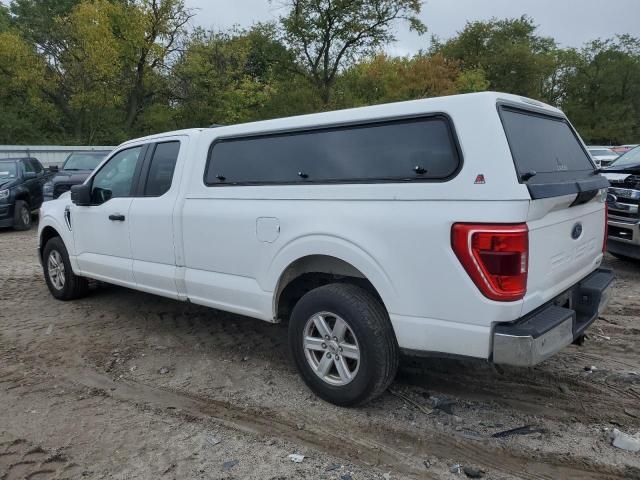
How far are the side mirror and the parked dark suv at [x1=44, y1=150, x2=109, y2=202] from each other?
687cm

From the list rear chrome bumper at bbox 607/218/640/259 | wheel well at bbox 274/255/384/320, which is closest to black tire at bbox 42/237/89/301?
wheel well at bbox 274/255/384/320

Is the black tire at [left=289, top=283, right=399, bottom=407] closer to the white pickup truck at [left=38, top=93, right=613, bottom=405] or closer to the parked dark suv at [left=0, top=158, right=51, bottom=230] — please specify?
the white pickup truck at [left=38, top=93, right=613, bottom=405]

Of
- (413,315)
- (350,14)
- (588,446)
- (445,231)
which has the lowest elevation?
(588,446)

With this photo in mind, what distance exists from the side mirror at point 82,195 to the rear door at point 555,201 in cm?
408

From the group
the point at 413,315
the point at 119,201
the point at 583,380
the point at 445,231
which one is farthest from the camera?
the point at 119,201

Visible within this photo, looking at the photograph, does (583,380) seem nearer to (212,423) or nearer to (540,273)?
(540,273)

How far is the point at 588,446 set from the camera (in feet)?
9.77

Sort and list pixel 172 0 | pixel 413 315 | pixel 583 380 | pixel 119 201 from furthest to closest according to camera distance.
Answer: pixel 172 0
pixel 119 201
pixel 583 380
pixel 413 315

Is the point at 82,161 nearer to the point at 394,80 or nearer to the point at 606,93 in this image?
the point at 394,80

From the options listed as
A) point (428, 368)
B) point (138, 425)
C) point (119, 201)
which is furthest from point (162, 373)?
point (428, 368)

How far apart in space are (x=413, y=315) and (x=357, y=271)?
1.68 ft

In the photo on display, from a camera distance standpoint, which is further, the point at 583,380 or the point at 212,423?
the point at 583,380

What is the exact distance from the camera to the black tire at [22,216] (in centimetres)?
1202

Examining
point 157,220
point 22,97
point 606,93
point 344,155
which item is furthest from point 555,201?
point 606,93
